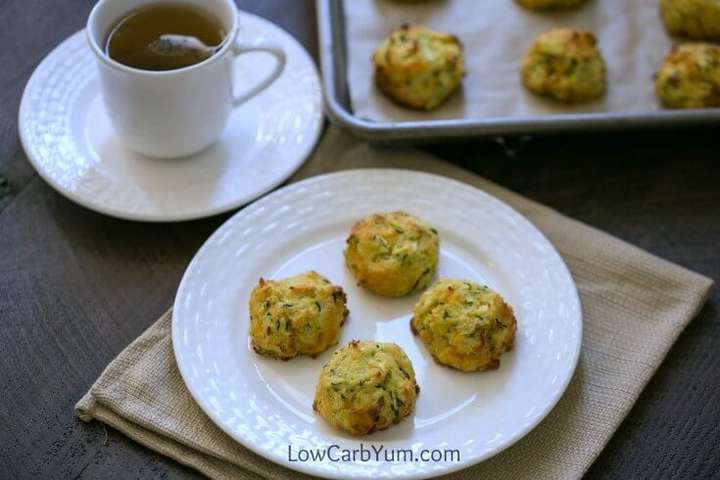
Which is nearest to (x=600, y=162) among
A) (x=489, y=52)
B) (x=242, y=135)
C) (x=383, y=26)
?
(x=489, y=52)

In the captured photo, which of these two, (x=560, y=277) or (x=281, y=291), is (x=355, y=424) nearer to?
(x=281, y=291)

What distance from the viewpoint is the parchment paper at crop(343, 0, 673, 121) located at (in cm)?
171

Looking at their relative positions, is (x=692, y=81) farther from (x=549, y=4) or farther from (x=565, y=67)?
(x=549, y=4)

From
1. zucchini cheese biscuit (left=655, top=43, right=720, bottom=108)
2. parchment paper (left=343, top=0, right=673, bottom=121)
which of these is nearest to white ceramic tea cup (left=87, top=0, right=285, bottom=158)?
parchment paper (left=343, top=0, right=673, bottom=121)

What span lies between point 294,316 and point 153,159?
0.50 metres

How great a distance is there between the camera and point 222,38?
4.91 feet

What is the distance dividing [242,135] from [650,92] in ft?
2.71

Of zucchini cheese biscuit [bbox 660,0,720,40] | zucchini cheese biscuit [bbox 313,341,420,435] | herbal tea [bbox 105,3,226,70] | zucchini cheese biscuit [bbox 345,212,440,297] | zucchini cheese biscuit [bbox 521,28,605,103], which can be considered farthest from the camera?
zucchini cheese biscuit [bbox 660,0,720,40]

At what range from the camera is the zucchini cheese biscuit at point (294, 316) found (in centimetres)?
126

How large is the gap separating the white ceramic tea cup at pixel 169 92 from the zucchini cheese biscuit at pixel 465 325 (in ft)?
1.70

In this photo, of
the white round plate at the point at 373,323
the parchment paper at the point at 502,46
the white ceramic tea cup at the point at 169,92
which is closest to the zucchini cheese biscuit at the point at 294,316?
the white round plate at the point at 373,323

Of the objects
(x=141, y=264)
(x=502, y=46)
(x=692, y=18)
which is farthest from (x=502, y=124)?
(x=141, y=264)

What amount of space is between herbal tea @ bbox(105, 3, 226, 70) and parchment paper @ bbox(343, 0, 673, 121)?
34 cm

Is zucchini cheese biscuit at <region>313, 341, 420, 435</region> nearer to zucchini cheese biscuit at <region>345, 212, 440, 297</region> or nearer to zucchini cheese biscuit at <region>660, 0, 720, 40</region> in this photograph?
zucchini cheese biscuit at <region>345, 212, 440, 297</region>
